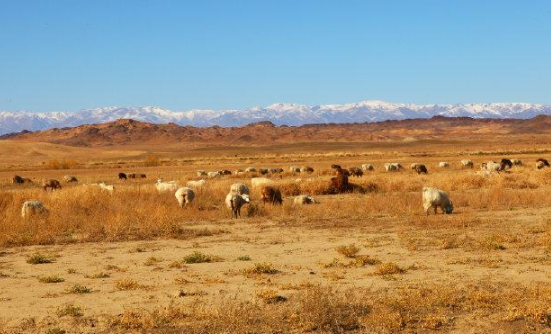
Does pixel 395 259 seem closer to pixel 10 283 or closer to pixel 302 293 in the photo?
pixel 302 293

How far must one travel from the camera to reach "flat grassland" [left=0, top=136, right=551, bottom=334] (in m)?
9.04

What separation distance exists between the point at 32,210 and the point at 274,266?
9.93 m

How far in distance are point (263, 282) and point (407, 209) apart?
11.3 meters

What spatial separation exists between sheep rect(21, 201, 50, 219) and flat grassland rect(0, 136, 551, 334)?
41 centimetres

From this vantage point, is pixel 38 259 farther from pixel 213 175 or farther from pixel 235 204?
pixel 213 175

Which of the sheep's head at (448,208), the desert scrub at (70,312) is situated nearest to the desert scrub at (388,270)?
the desert scrub at (70,312)

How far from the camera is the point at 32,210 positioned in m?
20.1

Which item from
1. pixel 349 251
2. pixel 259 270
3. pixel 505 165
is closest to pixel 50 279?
pixel 259 270

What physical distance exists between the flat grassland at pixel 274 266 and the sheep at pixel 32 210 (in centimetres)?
41

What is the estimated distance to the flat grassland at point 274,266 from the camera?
356 inches

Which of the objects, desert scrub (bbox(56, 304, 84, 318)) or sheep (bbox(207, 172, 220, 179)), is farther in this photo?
sheep (bbox(207, 172, 220, 179))

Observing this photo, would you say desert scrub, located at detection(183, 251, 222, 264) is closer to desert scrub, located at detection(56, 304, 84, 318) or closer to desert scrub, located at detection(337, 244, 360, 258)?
desert scrub, located at detection(337, 244, 360, 258)

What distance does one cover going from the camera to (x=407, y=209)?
865 inches

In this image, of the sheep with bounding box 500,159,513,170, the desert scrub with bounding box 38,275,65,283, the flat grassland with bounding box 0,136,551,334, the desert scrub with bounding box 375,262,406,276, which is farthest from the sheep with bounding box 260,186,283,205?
the sheep with bounding box 500,159,513,170
